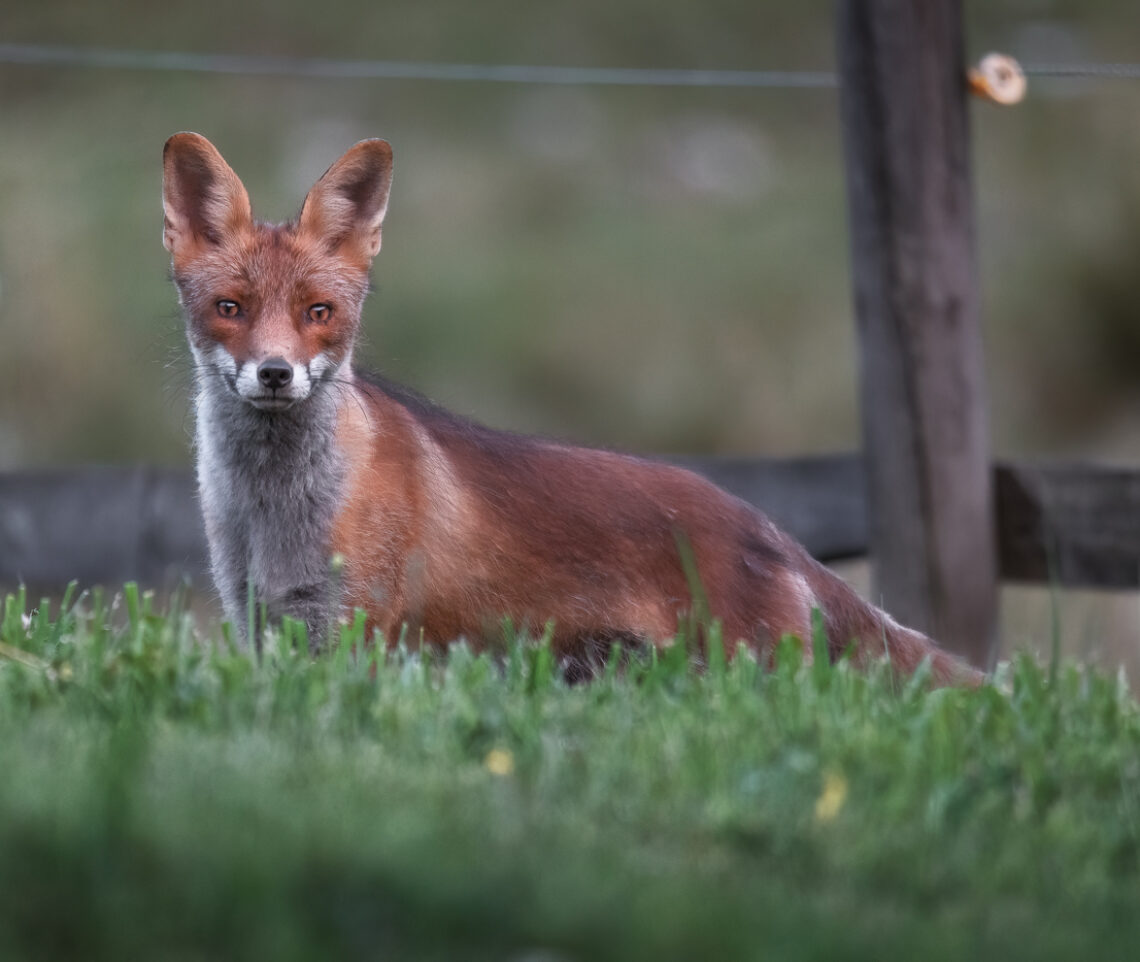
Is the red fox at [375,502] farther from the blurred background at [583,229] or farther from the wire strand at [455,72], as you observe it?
the blurred background at [583,229]

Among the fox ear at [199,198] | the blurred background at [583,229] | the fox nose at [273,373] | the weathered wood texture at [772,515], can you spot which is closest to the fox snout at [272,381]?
the fox nose at [273,373]

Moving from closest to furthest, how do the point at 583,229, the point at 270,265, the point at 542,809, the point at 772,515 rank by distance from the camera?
the point at 542,809
the point at 270,265
the point at 772,515
the point at 583,229

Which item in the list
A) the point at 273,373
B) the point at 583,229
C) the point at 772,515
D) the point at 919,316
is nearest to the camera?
the point at 273,373

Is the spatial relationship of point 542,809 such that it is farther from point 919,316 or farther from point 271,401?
point 919,316

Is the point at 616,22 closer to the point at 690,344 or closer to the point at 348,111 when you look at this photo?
the point at 348,111

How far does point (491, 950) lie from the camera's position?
5.17ft

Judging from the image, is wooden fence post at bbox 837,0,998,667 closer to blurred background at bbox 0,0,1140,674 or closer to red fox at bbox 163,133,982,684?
red fox at bbox 163,133,982,684

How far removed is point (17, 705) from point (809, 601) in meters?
1.78

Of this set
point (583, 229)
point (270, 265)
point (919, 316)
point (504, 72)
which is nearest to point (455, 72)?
point (504, 72)

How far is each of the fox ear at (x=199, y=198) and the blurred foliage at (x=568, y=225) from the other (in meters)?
4.84

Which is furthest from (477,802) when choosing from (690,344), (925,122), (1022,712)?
(690,344)

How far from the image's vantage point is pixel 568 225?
1150 cm

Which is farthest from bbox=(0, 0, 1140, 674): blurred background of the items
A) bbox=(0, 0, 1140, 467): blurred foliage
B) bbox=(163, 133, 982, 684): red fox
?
bbox=(163, 133, 982, 684): red fox

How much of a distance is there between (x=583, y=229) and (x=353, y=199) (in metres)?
8.02
